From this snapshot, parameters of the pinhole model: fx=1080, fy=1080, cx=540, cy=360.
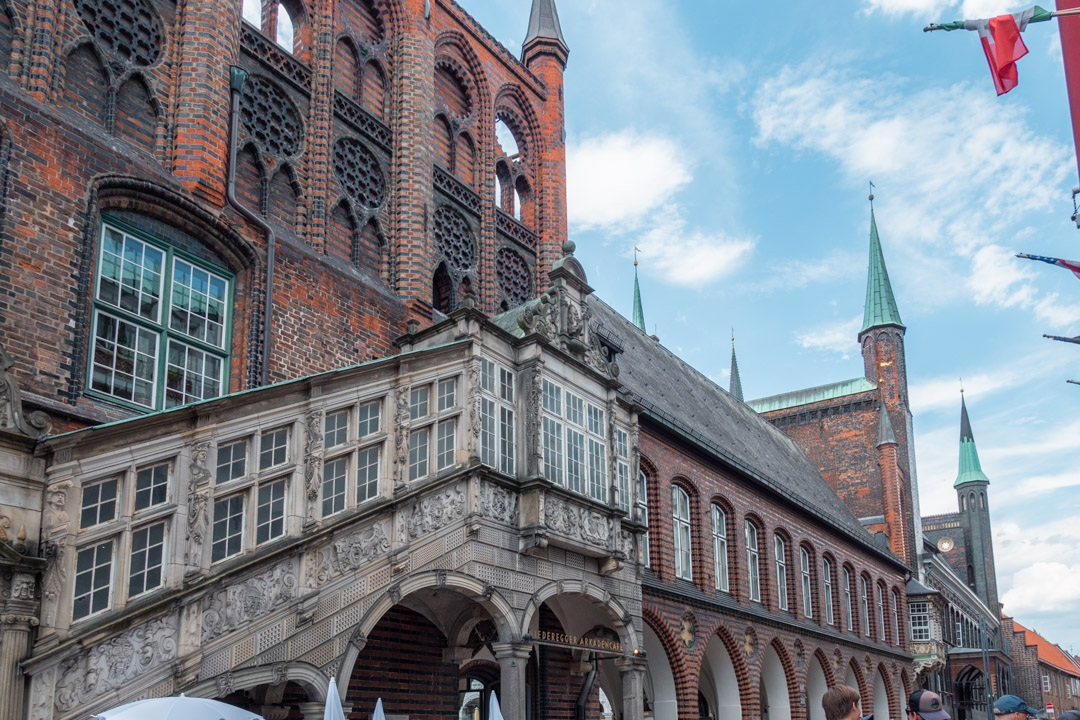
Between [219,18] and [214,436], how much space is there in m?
6.22

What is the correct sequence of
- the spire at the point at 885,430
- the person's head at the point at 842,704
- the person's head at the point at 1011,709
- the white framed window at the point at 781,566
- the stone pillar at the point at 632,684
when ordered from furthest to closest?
the spire at the point at 885,430 < the white framed window at the point at 781,566 < the stone pillar at the point at 632,684 < the person's head at the point at 1011,709 < the person's head at the point at 842,704

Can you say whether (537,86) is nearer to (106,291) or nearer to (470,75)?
(470,75)

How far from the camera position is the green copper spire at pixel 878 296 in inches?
2030

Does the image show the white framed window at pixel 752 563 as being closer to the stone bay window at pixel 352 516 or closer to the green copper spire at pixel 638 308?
the stone bay window at pixel 352 516

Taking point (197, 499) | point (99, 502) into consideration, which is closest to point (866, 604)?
point (197, 499)

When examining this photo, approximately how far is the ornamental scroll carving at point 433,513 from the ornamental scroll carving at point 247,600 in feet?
5.75

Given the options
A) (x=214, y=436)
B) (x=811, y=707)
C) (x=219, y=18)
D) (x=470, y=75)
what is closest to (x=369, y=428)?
(x=214, y=436)

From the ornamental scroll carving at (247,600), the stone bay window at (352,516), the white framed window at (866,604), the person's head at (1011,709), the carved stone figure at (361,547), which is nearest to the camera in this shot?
the person's head at (1011,709)

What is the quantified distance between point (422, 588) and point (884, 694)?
26.5m

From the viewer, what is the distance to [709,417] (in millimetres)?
30203

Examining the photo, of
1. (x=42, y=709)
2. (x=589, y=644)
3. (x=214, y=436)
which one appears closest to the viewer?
(x=42, y=709)

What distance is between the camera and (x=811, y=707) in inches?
1119

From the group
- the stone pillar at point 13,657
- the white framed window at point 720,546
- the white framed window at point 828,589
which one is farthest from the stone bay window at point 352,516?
the white framed window at point 828,589

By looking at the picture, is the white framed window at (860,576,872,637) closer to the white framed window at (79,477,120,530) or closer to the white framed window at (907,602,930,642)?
the white framed window at (907,602,930,642)
